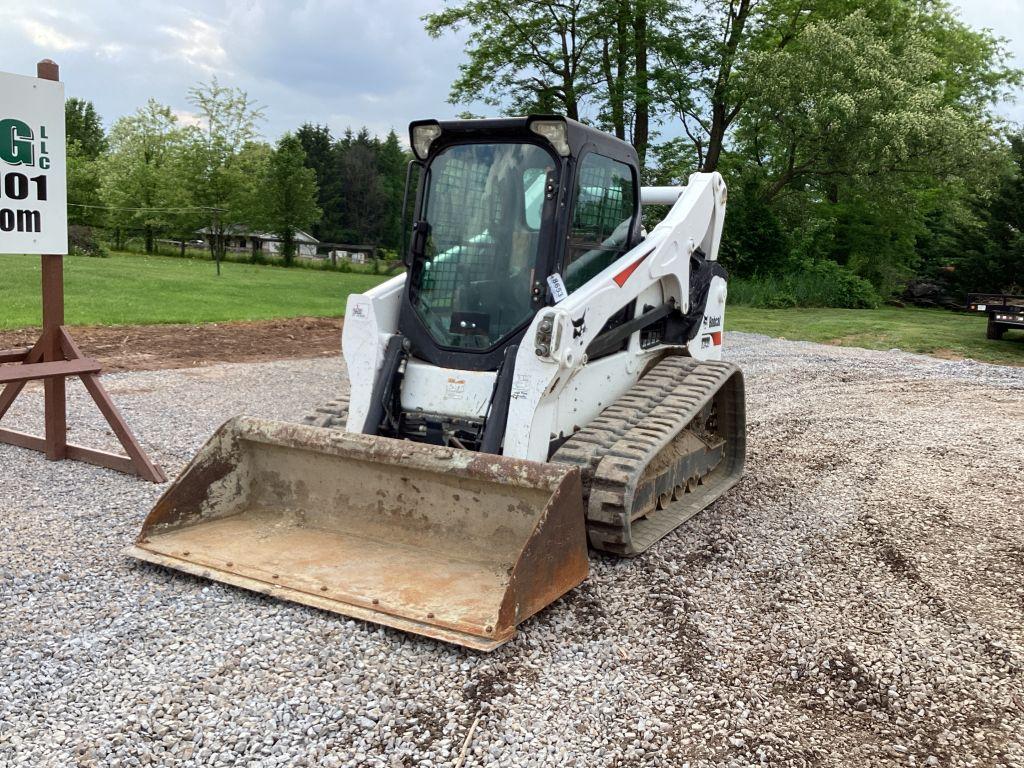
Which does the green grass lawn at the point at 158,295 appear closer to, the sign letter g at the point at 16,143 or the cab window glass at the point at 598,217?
the sign letter g at the point at 16,143

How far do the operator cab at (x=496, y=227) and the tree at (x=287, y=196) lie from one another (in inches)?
1825

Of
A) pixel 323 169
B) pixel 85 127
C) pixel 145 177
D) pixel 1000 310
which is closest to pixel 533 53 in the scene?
pixel 1000 310

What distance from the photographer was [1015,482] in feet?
22.5

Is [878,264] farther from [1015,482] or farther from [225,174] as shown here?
[225,174]

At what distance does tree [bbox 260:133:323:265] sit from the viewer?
51.1 m

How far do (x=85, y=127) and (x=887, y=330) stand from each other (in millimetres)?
82843

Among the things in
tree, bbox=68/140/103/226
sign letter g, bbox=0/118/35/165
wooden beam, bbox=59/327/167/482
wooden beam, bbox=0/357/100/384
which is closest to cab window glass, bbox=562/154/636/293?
wooden beam, bbox=59/327/167/482

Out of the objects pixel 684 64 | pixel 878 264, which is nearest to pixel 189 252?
pixel 684 64

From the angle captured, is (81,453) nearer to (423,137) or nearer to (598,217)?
(423,137)

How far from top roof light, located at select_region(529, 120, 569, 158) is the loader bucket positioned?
1802 mm

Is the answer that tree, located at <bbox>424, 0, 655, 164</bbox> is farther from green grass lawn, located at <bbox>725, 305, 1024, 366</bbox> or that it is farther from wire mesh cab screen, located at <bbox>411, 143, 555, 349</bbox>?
wire mesh cab screen, located at <bbox>411, 143, 555, 349</bbox>

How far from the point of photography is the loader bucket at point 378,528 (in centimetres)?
390

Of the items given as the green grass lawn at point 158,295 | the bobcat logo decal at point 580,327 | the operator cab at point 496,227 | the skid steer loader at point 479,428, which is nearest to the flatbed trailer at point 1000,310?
the green grass lawn at point 158,295

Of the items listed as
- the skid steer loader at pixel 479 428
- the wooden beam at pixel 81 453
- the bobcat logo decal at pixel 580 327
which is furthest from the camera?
the wooden beam at pixel 81 453
